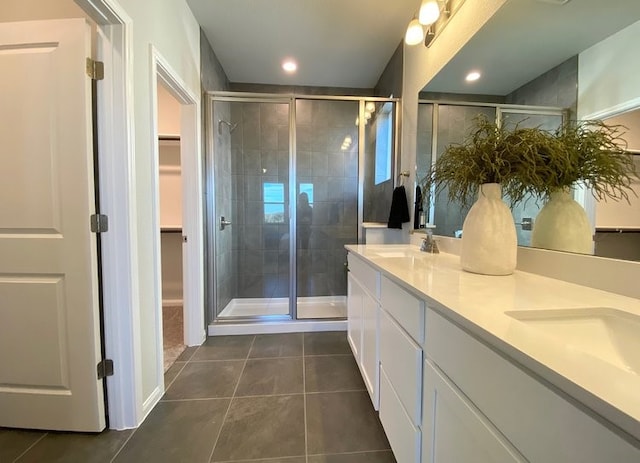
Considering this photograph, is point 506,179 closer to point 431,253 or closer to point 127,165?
point 431,253

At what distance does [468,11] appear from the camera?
1.40m

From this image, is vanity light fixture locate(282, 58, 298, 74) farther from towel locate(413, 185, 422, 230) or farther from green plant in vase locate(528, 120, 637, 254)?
green plant in vase locate(528, 120, 637, 254)

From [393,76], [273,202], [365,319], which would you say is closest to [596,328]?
[365,319]

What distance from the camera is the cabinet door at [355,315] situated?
5.41ft

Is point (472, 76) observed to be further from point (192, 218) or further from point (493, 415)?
point (192, 218)

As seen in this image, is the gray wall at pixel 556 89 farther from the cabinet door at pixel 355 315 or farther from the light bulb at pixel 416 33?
the cabinet door at pixel 355 315

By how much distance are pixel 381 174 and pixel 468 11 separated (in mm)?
1546

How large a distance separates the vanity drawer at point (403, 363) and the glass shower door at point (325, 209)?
6.29 ft

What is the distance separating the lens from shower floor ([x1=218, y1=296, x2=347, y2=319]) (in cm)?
280

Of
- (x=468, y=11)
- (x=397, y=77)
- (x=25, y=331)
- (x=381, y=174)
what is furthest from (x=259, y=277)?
(x=468, y=11)

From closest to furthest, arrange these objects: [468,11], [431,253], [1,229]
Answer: [1,229] < [468,11] < [431,253]

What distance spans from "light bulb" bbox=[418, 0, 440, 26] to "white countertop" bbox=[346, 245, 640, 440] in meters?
1.50

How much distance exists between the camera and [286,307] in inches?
121

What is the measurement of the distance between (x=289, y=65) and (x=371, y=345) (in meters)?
2.76
